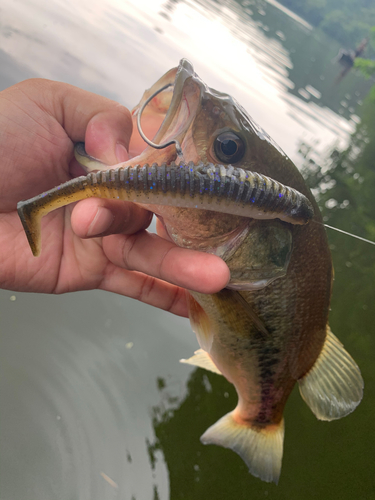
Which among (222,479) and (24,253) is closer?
(24,253)

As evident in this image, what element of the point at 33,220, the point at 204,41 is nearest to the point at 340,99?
the point at 204,41

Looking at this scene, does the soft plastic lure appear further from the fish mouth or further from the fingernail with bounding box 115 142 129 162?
the fingernail with bounding box 115 142 129 162

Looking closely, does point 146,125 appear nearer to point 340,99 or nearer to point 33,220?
point 33,220

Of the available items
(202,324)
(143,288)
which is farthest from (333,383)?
(143,288)

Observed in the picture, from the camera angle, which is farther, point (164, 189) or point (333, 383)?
point (333, 383)

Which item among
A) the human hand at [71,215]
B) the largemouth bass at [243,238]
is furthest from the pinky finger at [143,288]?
the largemouth bass at [243,238]

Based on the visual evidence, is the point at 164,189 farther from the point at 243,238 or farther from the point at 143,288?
the point at 143,288
